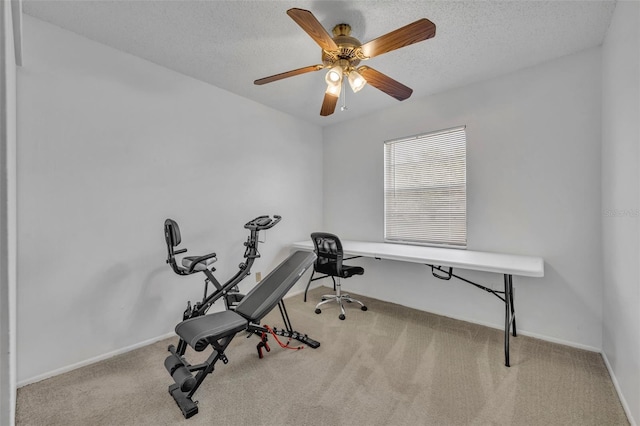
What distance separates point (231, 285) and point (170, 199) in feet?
3.61

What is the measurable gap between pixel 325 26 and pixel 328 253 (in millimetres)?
2343

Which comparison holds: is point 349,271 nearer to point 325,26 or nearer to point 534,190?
point 534,190

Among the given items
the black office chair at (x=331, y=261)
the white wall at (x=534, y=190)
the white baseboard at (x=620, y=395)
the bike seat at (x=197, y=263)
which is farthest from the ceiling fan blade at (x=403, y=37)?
the white baseboard at (x=620, y=395)

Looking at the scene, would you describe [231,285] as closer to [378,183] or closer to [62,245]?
[62,245]

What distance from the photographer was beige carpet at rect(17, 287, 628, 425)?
5.54 ft

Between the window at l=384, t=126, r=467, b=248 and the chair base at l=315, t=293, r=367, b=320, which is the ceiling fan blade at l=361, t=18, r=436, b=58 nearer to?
the window at l=384, t=126, r=467, b=248

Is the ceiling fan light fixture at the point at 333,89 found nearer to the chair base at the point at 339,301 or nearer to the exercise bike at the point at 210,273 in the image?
the exercise bike at the point at 210,273

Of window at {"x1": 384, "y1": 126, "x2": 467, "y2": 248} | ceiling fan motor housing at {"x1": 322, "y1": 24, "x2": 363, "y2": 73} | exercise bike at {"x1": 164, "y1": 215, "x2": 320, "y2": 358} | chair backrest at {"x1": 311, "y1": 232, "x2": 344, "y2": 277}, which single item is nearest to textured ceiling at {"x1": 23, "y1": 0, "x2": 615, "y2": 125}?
ceiling fan motor housing at {"x1": 322, "y1": 24, "x2": 363, "y2": 73}

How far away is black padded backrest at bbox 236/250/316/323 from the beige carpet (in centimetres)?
51

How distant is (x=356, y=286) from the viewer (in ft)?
13.6

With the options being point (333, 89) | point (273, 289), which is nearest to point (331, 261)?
point (273, 289)

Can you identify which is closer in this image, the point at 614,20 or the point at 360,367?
the point at 614,20

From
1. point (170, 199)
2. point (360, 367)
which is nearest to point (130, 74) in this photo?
point (170, 199)

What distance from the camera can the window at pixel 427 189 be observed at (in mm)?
3254
